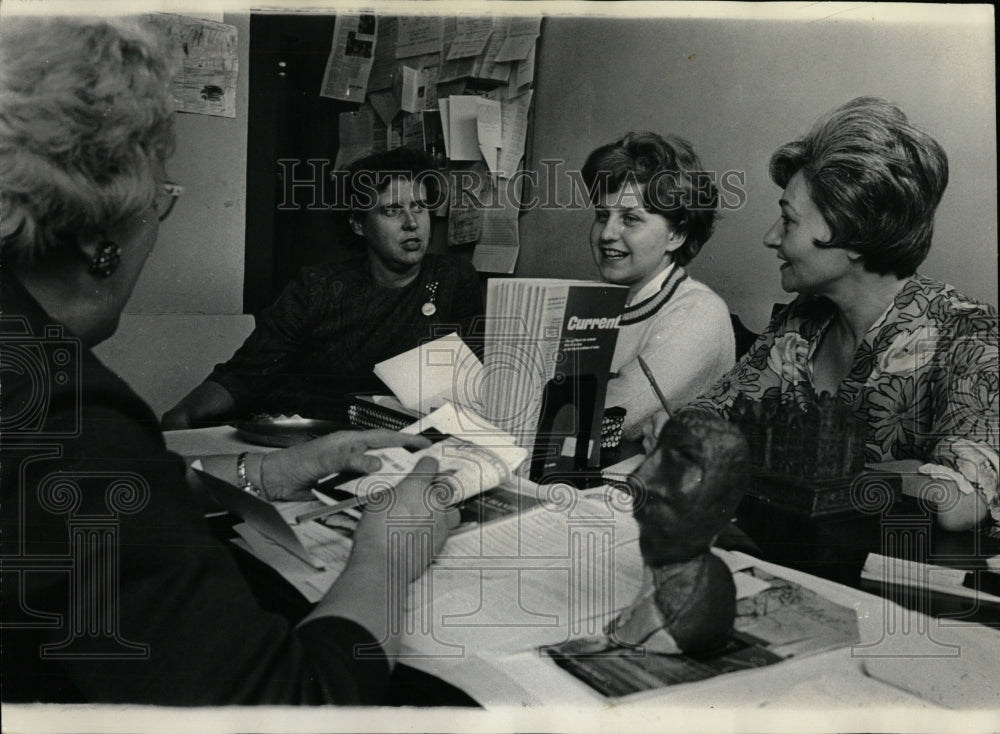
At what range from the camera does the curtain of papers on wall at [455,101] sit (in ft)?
5.95

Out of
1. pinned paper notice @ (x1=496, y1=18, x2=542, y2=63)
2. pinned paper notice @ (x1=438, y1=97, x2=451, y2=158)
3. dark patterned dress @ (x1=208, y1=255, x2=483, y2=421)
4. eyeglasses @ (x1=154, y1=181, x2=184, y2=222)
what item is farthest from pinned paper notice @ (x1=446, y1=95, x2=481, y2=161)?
eyeglasses @ (x1=154, y1=181, x2=184, y2=222)

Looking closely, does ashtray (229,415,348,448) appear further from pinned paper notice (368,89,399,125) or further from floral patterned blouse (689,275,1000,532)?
floral patterned blouse (689,275,1000,532)

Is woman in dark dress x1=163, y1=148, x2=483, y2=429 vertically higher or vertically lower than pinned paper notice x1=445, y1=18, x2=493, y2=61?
lower

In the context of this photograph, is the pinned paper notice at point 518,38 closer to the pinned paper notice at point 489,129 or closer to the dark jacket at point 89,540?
the pinned paper notice at point 489,129

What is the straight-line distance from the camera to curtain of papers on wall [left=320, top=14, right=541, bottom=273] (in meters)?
1.81

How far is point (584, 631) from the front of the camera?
1643 millimetres

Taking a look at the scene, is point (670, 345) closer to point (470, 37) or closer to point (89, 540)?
point (470, 37)

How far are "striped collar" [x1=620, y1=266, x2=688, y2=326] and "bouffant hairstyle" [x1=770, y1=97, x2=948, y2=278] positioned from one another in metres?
0.28

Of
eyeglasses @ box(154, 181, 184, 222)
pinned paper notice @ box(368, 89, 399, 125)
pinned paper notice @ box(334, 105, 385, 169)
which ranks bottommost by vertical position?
eyeglasses @ box(154, 181, 184, 222)

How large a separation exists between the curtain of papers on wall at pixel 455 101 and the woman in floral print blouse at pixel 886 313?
54cm

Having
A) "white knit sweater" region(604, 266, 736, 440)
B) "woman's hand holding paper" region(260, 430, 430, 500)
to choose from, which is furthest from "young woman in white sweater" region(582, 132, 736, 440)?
"woman's hand holding paper" region(260, 430, 430, 500)

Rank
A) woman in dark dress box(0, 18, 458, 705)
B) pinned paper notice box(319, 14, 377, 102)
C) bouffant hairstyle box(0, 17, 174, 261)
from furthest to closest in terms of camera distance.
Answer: pinned paper notice box(319, 14, 377, 102), bouffant hairstyle box(0, 17, 174, 261), woman in dark dress box(0, 18, 458, 705)

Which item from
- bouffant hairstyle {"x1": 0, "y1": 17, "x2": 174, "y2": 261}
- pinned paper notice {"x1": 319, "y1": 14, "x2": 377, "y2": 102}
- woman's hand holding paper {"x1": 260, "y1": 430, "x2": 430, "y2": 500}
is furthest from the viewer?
pinned paper notice {"x1": 319, "y1": 14, "x2": 377, "y2": 102}

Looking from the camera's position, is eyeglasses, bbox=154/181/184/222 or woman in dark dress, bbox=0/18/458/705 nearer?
woman in dark dress, bbox=0/18/458/705
